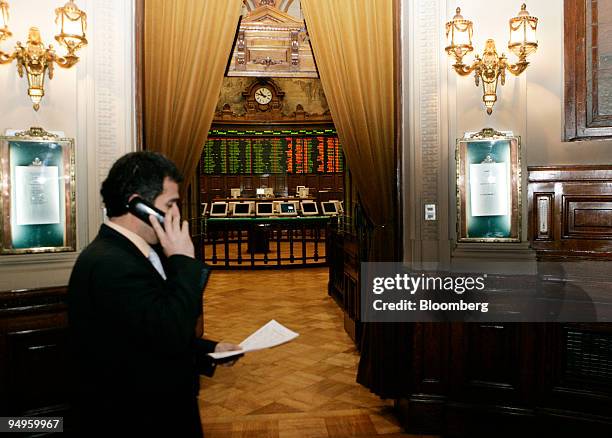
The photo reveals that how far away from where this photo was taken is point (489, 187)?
10.8ft

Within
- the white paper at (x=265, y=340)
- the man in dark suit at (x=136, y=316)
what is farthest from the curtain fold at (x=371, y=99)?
the man in dark suit at (x=136, y=316)

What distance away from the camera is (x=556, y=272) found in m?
3.16

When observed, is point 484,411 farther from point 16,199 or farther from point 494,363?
point 16,199

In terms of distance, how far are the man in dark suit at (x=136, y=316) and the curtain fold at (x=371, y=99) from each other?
2267 mm

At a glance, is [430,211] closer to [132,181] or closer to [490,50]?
[490,50]

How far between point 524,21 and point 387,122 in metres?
1.03

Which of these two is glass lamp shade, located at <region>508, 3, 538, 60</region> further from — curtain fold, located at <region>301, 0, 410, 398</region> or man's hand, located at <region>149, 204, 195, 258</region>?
man's hand, located at <region>149, 204, 195, 258</region>

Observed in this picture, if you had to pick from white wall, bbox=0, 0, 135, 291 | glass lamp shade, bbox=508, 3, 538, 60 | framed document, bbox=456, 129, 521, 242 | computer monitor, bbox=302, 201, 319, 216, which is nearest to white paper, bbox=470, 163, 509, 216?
framed document, bbox=456, 129, 521, 242

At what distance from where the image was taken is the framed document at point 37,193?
2951mm

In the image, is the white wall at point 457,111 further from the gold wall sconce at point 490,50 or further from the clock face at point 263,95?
the clock face at point 263,95

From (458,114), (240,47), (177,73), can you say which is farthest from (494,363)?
(240,47)

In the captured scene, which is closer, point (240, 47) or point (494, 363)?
point (494, 363)

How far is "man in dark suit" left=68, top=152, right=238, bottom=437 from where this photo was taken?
49.6 inches

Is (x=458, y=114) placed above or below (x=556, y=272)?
above
